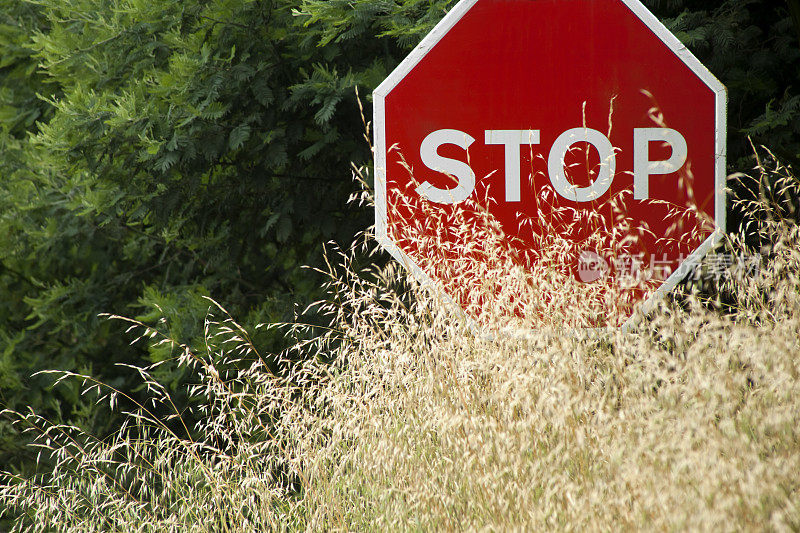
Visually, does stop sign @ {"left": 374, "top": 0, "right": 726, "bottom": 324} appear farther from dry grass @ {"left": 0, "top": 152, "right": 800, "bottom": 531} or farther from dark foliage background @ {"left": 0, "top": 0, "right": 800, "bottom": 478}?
dark foliage background @ {"left": 0, "top": 0, "right": 800, "bottom": 478}

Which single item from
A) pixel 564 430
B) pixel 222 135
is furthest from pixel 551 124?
pixel 222 135

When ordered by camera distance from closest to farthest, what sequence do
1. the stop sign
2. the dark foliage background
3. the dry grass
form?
the dry grass, the stop sign, the dark foliage background

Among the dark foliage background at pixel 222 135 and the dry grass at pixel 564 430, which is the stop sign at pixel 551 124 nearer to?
the dry grass at pixel 564 430

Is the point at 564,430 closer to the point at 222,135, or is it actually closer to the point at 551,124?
the point at 551,124

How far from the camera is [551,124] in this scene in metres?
2.42

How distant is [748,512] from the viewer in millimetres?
1624

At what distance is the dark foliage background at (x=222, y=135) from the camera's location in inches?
144

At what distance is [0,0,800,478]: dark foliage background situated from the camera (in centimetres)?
367

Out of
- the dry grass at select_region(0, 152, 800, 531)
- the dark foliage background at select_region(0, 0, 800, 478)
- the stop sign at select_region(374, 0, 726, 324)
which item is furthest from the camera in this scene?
the dark foliage background at select_region(0, 0, 800, 478)

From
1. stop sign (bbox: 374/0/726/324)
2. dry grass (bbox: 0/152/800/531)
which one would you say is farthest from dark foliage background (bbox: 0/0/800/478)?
dry grass (bbox: 0/152/800/531)

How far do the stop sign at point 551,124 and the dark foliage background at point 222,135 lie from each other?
2.78ft

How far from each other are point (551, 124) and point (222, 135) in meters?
2.03

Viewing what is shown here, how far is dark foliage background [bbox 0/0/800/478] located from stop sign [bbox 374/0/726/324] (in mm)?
847

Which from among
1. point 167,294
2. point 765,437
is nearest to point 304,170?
point 167,294
